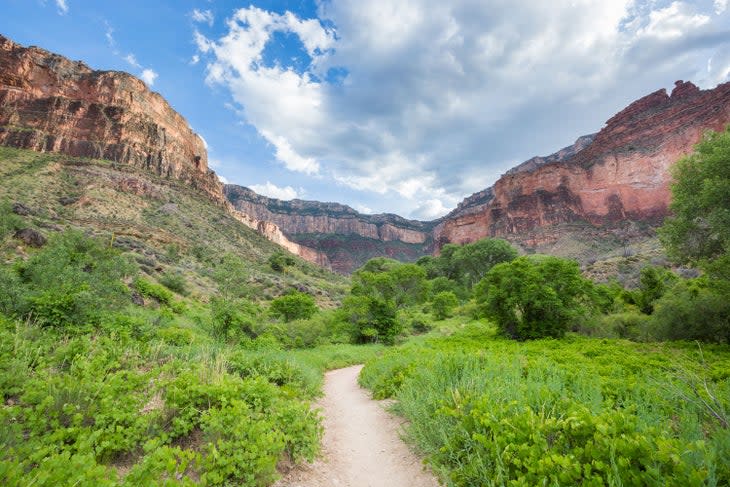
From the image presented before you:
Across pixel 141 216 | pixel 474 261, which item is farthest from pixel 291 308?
pixel 474 261

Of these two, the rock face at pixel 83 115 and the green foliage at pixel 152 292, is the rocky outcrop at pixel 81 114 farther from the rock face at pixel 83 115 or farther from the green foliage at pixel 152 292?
the green foliage at pixel 152 292

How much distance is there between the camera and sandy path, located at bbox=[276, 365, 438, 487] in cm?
435

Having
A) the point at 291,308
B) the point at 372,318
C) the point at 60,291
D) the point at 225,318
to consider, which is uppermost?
the point at 60,291

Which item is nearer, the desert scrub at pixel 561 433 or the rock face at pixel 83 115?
the desert scrub at pixel 561 433

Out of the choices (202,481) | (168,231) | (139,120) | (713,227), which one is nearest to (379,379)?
(202,481)

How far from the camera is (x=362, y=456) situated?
525 cm

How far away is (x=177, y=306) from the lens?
68.0 feet

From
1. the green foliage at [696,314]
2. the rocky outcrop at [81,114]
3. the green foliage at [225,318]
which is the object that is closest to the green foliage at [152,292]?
the green foliage at [225,318]

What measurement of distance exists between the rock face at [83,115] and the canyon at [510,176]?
0.21 metres

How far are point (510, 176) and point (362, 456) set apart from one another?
422 feet

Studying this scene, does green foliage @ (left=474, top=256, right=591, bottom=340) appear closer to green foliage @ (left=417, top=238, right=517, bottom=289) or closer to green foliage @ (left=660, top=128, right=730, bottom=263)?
green foliage @ (left=660, top=128, right=730, bottom=263)

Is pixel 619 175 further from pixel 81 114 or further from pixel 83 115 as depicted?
pixel 81 114

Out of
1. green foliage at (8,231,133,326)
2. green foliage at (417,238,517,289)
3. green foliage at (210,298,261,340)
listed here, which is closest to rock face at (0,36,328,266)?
green foliage at (8,231,133,326)

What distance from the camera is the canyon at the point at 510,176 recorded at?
71125mm
